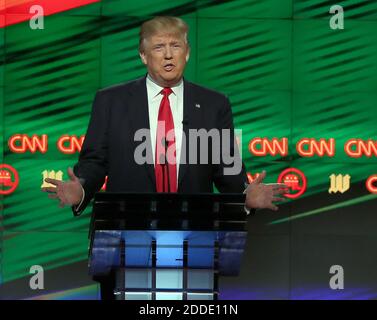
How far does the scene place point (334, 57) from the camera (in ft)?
29.9

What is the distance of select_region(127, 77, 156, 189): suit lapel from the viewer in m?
4.81

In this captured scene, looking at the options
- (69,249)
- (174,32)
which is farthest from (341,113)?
(174,32)

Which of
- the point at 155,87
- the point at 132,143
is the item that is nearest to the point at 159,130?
the point at 132,143

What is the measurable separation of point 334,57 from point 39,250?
275 cm

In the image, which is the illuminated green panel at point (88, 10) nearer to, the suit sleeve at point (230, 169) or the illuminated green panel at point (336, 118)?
the illuminated green panel at point (336, 118)

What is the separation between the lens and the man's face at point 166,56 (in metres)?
4.85

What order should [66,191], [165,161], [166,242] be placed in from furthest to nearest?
[165,161] < [66,191] < [166,242]

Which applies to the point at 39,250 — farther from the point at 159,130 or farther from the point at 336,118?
the point at 159,130

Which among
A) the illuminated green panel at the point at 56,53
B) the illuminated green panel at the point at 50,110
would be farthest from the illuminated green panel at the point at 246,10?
the illuminated green panel at the point at 50,110

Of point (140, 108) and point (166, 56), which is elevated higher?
point (166, 56)

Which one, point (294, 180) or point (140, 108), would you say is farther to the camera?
point (294, 180)

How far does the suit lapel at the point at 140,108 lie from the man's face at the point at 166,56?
0.08m

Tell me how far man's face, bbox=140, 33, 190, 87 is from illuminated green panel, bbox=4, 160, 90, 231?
4.24 metres
